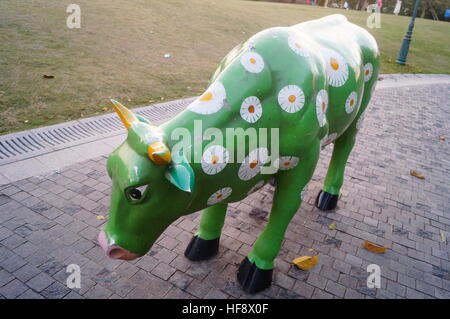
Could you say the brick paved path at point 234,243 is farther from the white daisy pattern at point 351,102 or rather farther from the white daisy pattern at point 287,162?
the white daisy pattern at point 351,102

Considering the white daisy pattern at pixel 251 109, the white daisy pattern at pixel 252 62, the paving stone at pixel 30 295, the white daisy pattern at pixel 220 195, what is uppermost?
the white daisy pattern at pixel 252 62

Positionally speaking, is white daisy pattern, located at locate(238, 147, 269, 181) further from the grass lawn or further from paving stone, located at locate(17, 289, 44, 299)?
the grass lawn

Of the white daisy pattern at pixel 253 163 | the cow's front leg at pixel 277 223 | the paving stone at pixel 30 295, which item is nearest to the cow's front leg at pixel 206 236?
the cow's front leg at pixel 277 223

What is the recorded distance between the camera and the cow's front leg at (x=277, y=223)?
10.2 ft

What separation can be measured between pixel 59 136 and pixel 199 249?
3.52m

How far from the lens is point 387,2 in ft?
141

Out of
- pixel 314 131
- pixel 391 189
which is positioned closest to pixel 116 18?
pixel 391 189

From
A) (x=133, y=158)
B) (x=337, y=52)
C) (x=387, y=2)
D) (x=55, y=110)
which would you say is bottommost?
(x=55, y=110)

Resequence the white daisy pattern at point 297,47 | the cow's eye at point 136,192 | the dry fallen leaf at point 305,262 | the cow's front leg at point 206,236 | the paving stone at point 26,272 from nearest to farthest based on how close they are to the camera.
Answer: the cow's eye at point 136,192 → the white daisy pattern at point 297,47 → the paving stone at point 26,272 → the cow's front leg at point 206,236 → the dry fallen leaf at point 305,262

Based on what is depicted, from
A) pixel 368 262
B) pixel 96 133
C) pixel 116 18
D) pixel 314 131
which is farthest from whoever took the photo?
pixel 116 18

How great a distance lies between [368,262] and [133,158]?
305 centimetres

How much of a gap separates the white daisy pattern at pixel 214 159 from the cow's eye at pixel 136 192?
0.42m

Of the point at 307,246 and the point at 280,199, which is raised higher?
the point at 280,199
